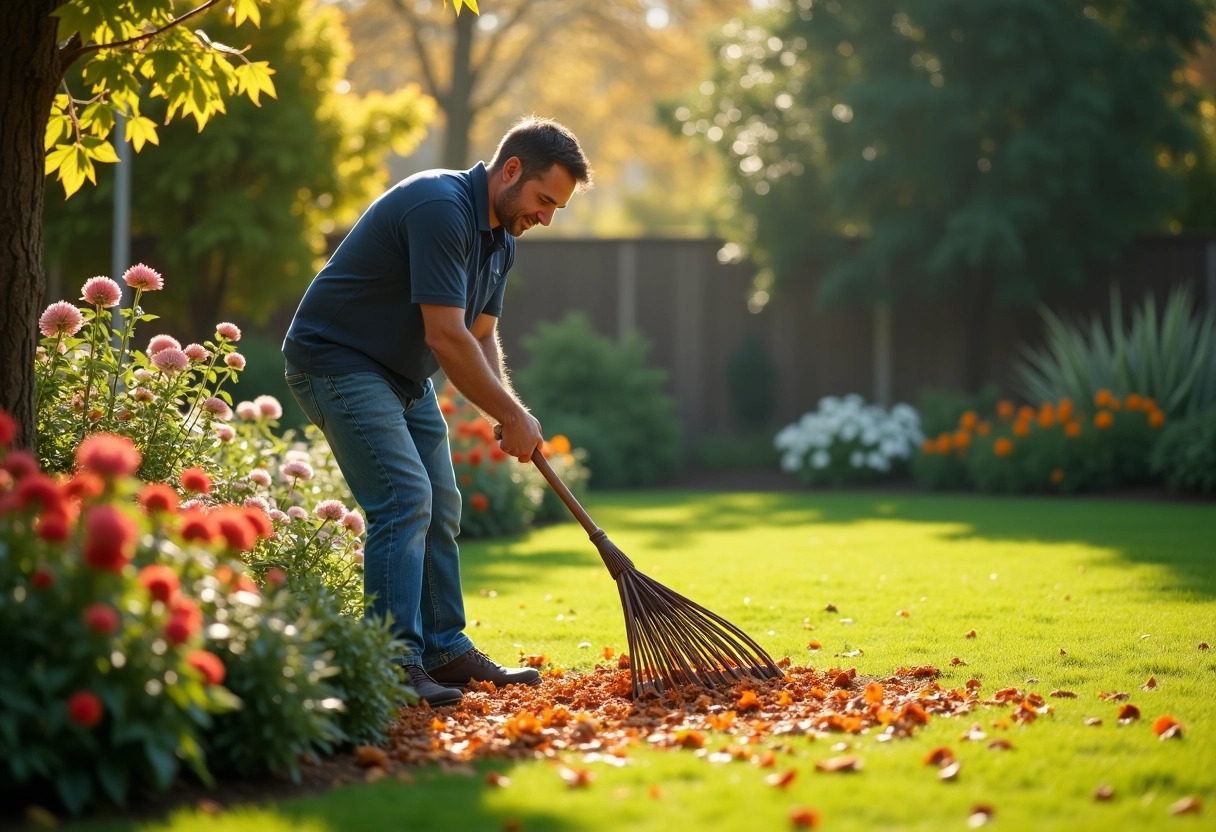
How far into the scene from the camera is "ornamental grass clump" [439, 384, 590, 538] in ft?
27.3

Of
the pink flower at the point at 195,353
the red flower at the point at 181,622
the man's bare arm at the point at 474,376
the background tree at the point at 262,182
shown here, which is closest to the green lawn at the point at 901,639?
the red flower at the point at 181,622

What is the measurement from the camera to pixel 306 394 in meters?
3.89

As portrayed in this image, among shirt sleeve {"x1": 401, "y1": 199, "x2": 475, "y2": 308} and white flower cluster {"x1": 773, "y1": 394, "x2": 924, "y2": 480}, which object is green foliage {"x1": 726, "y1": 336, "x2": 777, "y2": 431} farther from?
shirt sleeve {"x1": 401, "y1": 199, "x2": 475, "y2": 308}

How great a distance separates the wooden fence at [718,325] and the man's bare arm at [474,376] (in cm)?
1029

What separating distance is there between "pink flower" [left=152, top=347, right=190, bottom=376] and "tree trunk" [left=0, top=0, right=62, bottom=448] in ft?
1.87

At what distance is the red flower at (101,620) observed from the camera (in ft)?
7.36

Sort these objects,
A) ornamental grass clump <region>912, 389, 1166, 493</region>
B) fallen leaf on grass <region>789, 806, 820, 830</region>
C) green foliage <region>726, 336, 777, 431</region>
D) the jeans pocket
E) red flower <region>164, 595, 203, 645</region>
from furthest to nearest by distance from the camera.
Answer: green foliage <region>726, 336, 777, 431</region> → ornamental grass clump <region>912, 389, 1166, 493</region> → the jeans pocket → fallen leaf on grass <region>789, 806, 820, 830</region> → red flower <region>164, 595, 203, 645</region>

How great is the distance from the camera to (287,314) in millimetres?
13977

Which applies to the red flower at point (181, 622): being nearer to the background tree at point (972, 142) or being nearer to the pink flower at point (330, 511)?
the pink flower at point (330, 511)

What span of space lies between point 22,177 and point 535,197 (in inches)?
57.0

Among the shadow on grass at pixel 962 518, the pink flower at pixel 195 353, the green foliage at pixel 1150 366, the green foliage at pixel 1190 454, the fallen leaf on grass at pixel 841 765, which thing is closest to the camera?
the fallen leaf on grass at pixel 841 765

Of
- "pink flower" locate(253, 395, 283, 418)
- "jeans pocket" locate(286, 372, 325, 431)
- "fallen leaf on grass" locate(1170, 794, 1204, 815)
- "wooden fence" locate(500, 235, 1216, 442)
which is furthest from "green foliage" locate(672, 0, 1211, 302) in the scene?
"fallen leaf on grass" locate(1170, 794, 1204, 815)

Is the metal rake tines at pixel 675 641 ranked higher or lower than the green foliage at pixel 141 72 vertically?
lower

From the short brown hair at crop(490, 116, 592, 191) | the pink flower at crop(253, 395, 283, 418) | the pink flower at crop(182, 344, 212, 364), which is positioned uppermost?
the short brown hair at crop(490, 116, 592, 191)
